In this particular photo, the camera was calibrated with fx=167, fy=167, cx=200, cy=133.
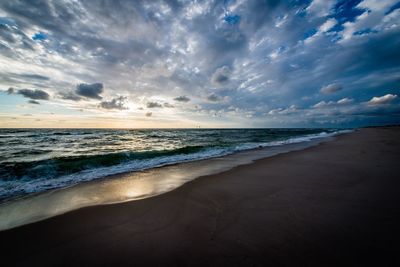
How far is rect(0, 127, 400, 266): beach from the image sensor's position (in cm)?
244

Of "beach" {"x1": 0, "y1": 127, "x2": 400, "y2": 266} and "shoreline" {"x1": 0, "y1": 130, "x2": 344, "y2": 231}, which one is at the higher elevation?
"beach" {"x1": 0, "y1": 127, "x2": 400, "y2": 266}

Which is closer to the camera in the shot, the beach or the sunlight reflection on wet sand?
the beach

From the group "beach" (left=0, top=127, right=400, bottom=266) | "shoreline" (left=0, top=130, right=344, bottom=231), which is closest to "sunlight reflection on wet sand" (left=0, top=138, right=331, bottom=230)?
"shoreline" (left=0, top=130, right=344, bottom=231)

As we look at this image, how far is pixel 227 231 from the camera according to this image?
302 centimetres

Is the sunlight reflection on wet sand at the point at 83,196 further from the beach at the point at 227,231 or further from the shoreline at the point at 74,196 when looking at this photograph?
the beach at the point at 227,231

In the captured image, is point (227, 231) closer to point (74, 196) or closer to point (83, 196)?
point (83, 196)

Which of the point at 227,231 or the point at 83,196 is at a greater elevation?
the point at 227,231

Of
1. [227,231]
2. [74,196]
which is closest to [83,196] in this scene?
[74,196]

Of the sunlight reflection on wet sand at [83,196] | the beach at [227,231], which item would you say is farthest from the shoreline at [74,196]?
the beach at [227,231]

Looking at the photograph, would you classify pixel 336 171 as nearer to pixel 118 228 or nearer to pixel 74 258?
pixel 118 228

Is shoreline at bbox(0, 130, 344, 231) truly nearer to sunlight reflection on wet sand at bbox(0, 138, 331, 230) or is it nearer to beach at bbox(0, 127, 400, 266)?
sunlight reflection on wet sand at bbox(0, 138, 331, 230)

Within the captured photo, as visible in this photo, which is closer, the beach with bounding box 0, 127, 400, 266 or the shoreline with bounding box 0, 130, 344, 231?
the beach with bounding box 0, 127, 400, 266

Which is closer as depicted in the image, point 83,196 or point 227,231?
point 227,231

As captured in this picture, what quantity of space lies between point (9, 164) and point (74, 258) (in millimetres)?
10618
